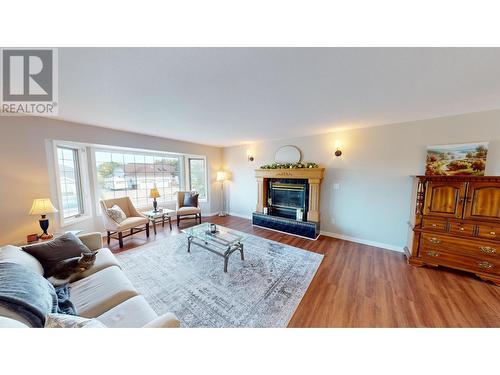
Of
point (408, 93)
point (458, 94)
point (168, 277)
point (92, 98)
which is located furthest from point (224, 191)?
point (458, 94)

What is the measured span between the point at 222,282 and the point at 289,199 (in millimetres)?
2449

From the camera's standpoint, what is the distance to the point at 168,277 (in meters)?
2.03

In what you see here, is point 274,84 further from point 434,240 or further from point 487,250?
point 487,250

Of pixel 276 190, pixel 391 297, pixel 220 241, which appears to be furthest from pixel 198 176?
pixel 391 297

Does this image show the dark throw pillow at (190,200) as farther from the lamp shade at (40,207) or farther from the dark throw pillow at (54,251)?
the dark throw pillow at (54,251)

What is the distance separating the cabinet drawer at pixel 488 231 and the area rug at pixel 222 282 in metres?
1.85

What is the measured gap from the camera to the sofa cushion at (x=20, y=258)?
1.17m

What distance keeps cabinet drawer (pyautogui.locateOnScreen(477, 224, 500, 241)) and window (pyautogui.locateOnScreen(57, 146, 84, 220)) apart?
5917 millimetres

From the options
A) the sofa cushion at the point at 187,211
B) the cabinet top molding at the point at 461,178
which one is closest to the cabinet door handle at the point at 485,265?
the cabinet top molding at the point at 461,178

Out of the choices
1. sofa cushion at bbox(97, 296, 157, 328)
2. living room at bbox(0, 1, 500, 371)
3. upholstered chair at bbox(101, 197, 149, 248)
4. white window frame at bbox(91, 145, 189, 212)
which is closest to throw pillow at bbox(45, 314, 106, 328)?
living room at bbox(0, 1, 500, 371)

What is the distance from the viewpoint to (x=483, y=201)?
193 centimetres

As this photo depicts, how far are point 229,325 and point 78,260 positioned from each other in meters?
1.48

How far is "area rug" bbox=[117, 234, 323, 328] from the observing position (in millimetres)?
1494

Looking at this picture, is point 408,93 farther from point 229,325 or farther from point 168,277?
point 168,277
